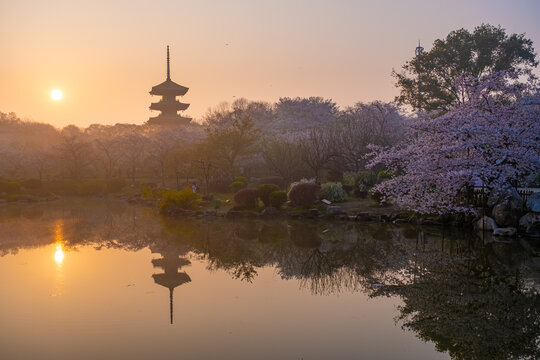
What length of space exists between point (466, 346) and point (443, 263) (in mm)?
5641

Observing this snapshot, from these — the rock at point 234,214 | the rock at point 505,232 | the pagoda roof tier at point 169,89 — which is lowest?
the rock at point 505,232

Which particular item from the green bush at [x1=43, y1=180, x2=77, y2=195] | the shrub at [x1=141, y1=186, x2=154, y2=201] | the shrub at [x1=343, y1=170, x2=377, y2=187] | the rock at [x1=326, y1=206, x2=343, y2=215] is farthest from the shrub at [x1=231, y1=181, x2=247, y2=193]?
the green bush at [x1=43, y1=180, x2=77, y2=195]

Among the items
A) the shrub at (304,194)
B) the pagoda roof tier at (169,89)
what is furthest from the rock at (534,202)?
the pagoda roof tier at (169,89)

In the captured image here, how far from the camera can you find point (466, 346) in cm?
753

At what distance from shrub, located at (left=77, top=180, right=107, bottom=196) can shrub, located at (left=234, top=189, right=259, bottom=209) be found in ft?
63.3

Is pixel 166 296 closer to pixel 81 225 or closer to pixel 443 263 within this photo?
pixel 443 263

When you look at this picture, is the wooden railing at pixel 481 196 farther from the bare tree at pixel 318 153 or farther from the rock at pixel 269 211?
the bare tree at pixel 318 153

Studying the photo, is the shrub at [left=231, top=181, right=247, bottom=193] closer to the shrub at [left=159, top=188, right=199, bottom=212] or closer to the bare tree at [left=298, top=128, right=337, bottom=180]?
the bare tree at [left=298, top=128, right=337, bottom=180]

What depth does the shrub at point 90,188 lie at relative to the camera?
39.7 meters

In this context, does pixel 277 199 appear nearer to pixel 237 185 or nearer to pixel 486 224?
pixel 237 185

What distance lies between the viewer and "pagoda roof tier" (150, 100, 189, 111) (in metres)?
63.9

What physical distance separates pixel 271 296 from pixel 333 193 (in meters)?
15.5

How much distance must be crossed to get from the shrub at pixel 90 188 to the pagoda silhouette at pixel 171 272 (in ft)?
88.0

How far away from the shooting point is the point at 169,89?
6328cm
